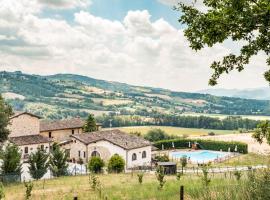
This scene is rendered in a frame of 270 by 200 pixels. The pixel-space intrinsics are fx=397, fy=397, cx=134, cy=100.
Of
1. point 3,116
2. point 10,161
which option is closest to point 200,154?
point 3,116

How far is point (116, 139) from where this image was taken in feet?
218

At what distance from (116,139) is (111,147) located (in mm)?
2000

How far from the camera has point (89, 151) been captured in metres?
67.6

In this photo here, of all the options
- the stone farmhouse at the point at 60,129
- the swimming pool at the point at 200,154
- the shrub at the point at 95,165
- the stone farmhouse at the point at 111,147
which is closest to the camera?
the shrub at the point at 95,165

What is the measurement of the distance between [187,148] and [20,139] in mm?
38318

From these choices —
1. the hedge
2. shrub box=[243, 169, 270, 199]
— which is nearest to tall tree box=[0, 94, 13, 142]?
shrub box=[243, 169, 270, 199]

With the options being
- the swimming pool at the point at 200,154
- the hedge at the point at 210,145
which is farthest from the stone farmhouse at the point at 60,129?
the swimming pool at the point at 200,154

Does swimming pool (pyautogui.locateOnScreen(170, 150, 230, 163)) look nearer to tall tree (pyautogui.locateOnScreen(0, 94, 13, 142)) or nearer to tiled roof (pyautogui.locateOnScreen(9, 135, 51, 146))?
tiled roof (pyautogui.locateOnScreen(9, 135, 51, 146))

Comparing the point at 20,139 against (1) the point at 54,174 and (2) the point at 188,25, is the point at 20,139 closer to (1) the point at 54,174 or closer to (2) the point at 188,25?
(1) the point at 54,174

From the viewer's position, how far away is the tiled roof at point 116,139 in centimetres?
6512

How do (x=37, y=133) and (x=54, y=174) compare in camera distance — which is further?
(x=37, y=133)

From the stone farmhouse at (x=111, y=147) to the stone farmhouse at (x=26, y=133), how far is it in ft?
19.6

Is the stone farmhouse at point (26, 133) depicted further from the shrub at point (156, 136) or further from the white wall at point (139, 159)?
the shrub at point (156, 136)

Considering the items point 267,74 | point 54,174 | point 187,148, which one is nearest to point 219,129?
point 187,148
